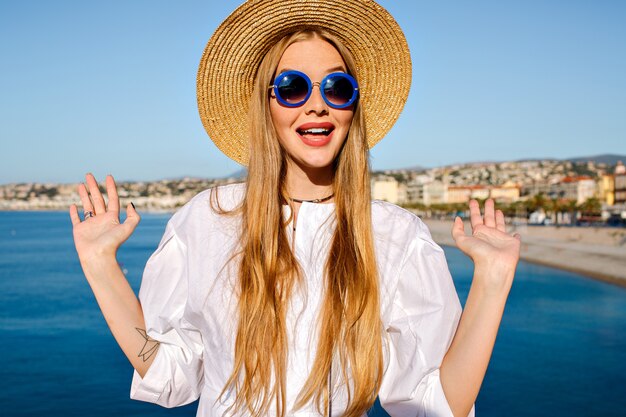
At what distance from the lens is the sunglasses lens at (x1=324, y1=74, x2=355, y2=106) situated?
5.38 feet

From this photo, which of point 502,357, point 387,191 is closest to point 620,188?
point 387,191

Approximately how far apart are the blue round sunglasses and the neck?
180 millimetres

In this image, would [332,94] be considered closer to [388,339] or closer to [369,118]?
[369,118]

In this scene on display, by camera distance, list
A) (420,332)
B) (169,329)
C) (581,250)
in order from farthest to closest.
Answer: (581,250) < (169,329) < (420,332)

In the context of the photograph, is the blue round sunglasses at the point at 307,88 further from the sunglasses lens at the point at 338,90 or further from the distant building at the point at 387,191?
the distant building at the point at 387,191

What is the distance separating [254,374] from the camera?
1.51m

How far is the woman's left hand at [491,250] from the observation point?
152cm

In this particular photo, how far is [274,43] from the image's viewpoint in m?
1.82

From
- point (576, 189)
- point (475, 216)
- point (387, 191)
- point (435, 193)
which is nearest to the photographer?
point (475, 216)

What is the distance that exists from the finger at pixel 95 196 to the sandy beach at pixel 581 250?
28193 mm

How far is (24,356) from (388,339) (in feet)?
58.9

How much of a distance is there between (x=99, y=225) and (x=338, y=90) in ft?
2.22

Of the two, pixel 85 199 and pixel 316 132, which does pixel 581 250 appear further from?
pixel 85 199

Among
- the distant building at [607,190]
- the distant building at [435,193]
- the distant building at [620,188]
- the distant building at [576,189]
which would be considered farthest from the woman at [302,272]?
the distant building at [435,193]
